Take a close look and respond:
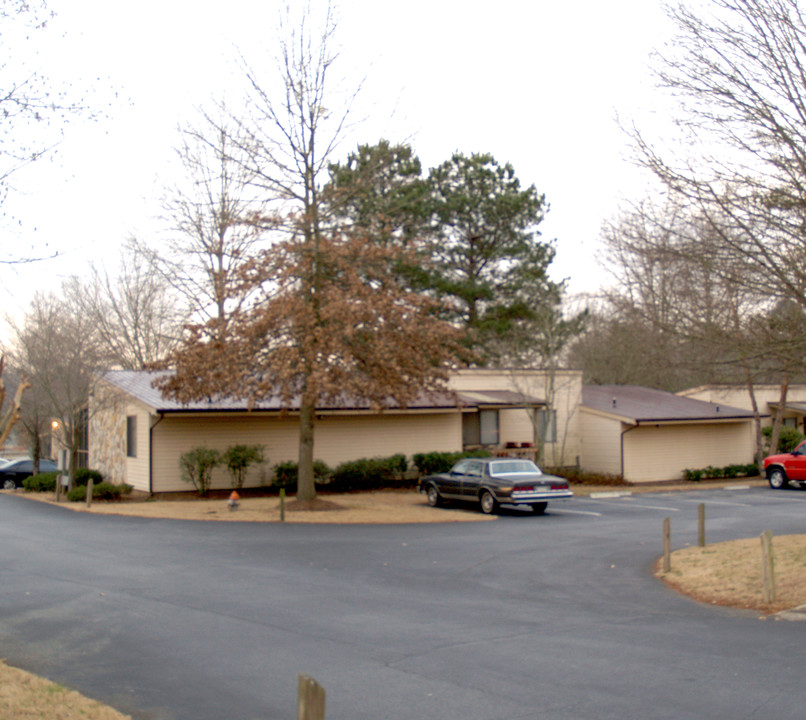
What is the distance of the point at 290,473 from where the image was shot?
29844 millimetres

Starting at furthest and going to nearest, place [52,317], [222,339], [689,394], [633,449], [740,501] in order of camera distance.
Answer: [689,394] → [633,449] → [52,317] → [740,501] → [222,339]

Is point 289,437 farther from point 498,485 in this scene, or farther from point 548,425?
point 548,425

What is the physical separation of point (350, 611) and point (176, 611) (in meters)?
Answer: 2.07

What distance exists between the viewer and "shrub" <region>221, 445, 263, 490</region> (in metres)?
28.6

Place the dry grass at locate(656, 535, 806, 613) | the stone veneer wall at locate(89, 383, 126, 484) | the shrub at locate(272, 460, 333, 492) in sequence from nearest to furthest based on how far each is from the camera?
the dry grass at locate(656, 535, 806, 613) < the shrub at locate(272, 460, 333, 492) < the stone veneer wall at locate(89, 383, 126, 484)

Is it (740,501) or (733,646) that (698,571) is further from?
(740,501)

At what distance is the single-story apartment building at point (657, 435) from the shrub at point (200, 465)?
1636cm

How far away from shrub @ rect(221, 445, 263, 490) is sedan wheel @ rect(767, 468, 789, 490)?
755 inches

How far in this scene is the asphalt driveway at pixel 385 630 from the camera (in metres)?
7.32

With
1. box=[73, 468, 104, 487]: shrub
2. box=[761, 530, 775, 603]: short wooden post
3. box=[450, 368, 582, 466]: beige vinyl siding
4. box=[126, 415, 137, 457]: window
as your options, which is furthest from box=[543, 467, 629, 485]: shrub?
box=[761, 530, 775, 603]: short wooden post

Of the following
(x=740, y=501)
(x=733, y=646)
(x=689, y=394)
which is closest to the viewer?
(x=733, y=646)

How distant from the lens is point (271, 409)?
2947cm

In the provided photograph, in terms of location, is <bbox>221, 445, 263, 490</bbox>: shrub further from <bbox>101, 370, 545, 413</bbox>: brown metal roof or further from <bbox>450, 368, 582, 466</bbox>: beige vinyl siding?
<bbox>450, 368, 582, 466</bbox>: beige vinyl siding

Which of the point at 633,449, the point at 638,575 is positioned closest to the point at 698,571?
the point at 638,575
